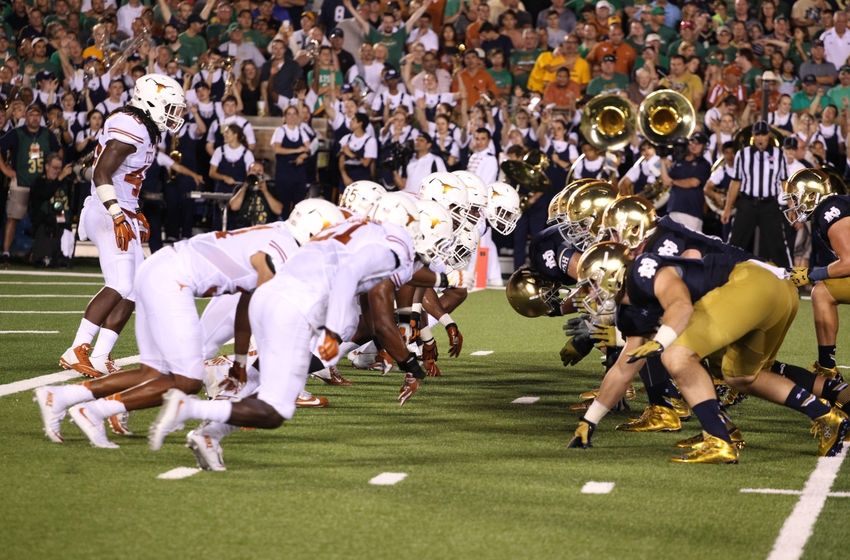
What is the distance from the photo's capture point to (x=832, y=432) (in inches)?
280

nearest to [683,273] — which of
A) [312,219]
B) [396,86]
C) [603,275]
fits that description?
A: [603,275]

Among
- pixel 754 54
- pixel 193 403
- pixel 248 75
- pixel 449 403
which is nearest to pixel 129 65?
pixel 248 75

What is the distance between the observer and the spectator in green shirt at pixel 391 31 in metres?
19.0

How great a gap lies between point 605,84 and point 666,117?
5.76 feet

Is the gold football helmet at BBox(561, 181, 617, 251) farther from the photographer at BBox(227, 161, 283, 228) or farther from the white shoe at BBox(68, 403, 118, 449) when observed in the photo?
the photographer at BBox(227, 161, 283, 228)

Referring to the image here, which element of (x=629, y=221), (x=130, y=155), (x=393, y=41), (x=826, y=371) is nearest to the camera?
(x=629, y=221)

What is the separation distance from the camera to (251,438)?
7254 mm

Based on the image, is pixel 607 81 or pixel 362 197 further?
pixel 607 81

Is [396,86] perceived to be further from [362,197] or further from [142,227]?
[362,197]

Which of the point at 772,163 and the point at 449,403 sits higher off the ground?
the point at 772,163

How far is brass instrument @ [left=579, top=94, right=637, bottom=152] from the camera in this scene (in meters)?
16.2

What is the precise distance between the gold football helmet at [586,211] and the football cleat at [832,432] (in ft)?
5.60

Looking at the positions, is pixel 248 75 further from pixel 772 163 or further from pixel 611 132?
pixel 772 163

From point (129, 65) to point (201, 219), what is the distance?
221 centimetres
